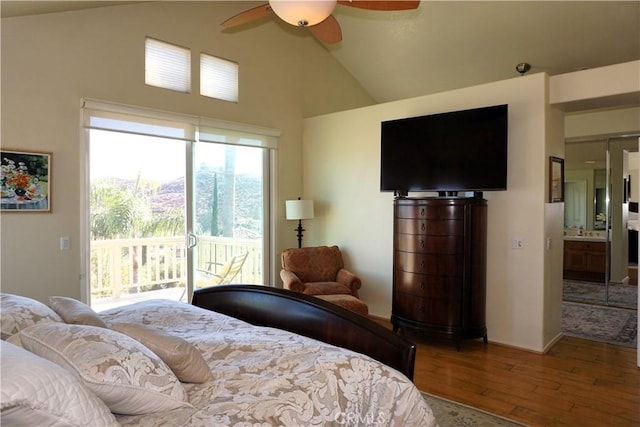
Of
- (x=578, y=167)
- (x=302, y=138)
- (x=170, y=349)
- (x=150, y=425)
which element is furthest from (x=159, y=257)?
(x=578, y=167)

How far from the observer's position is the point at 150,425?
1.29 meters

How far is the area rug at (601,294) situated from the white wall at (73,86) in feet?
17.3

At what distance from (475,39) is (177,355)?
16.0 ft

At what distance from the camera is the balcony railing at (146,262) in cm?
404

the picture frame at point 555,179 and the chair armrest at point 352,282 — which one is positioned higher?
the picture frame at point 555,179

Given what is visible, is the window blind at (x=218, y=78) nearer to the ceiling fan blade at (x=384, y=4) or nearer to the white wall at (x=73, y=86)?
the white wall at (x=73, y=86)

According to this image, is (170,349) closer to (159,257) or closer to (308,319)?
(308,319)

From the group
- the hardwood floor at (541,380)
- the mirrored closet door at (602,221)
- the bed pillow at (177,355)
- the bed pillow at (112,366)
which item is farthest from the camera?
the mirrored closet door at (602,221)

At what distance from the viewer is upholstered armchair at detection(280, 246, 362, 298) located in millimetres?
4609

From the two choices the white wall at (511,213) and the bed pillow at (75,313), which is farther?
the white wall at (511,213)

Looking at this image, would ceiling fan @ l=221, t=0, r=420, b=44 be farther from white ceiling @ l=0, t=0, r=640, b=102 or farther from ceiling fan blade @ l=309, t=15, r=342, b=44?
white ceiling @ l=0, t=0, r=640, b=102

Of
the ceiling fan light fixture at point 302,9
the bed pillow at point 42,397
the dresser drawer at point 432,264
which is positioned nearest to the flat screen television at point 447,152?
the dresser drawer at point 432,264

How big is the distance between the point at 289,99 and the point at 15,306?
4411 millimetres

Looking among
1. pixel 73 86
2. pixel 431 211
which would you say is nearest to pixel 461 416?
pixel 431 211
